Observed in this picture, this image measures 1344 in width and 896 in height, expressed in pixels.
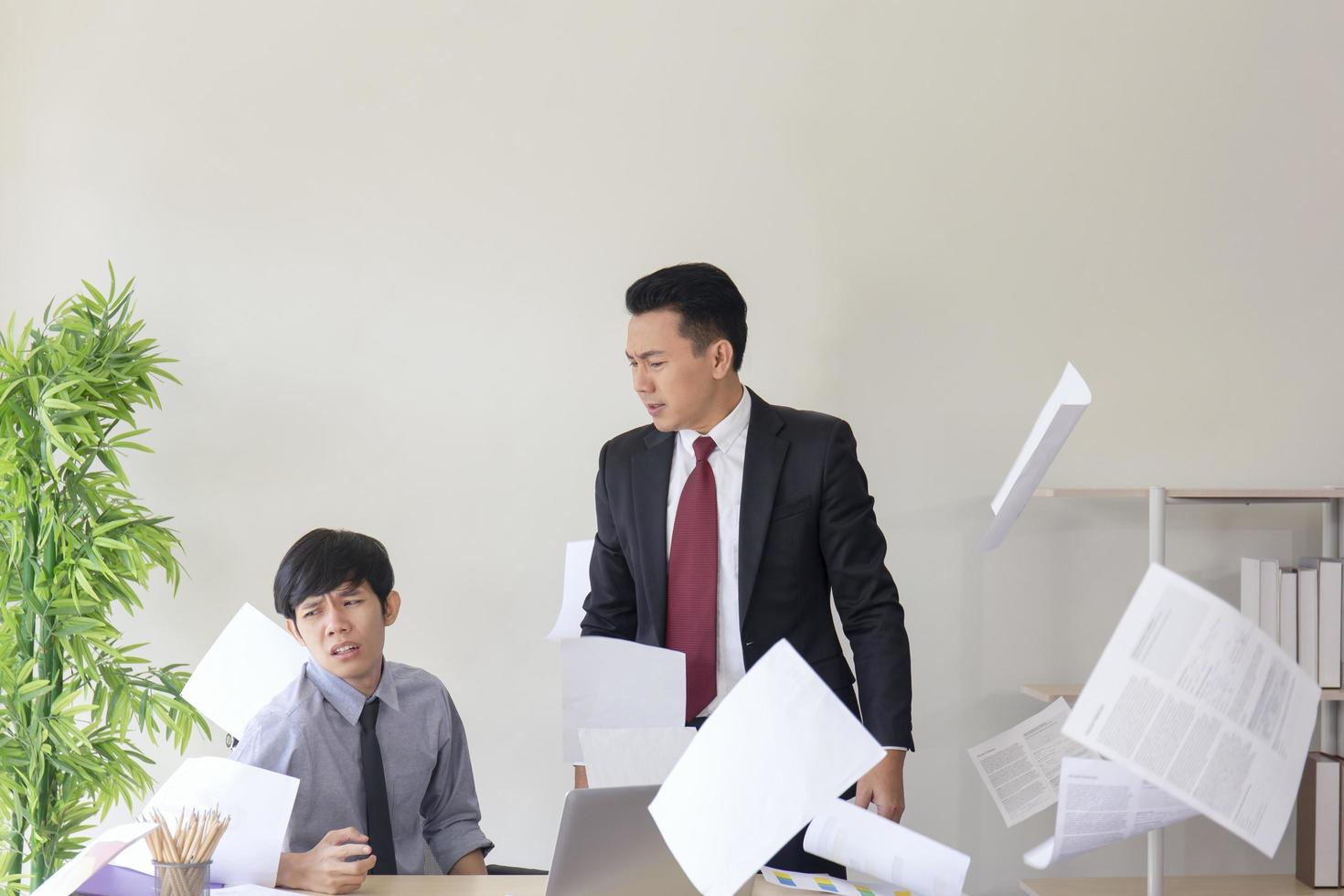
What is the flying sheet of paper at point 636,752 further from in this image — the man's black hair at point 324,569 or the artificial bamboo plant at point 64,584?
the artificial bamboo plant at point 64,584

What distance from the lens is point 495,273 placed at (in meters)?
2.78

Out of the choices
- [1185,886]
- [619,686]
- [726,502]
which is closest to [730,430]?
[726,502]

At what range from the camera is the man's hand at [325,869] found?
4.89ft

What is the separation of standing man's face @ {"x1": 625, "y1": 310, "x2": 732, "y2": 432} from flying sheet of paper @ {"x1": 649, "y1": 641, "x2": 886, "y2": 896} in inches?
40.8

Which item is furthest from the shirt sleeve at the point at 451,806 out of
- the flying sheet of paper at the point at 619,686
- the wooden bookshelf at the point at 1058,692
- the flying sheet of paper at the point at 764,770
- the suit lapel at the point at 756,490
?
the wooden bookshelf at the point at 1058,692

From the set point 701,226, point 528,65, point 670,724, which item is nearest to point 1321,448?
point 701,226

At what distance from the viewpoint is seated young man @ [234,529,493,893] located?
173cm

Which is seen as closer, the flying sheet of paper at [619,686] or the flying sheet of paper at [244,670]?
the flying sheet of paper at [619,686]

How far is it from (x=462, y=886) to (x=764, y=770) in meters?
0.69

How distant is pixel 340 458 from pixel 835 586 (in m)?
1.34

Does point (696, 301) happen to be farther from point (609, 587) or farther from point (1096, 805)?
point (1096, 805)

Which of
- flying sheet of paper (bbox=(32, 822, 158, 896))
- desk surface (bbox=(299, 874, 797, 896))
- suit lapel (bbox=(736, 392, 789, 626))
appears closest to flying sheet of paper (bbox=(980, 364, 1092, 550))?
suit lapel (bbox=(736, 392, 789, 626))

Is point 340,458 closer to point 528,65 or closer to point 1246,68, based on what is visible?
point 528,65

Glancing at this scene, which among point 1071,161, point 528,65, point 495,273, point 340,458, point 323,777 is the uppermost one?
point 528,65
